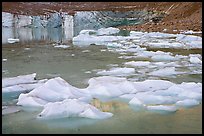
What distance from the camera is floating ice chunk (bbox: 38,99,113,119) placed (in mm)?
3777

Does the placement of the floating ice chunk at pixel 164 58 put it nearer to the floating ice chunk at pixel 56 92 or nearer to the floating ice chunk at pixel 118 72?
the floating ice chunk at pixel 118 72

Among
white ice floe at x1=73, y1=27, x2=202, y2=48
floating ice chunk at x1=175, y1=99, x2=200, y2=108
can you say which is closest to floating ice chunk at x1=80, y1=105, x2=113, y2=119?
floating ice chunk at x1=175, y1=99, x2=200, y2=108

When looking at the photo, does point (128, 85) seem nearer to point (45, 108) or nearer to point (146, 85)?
point (146, 85)

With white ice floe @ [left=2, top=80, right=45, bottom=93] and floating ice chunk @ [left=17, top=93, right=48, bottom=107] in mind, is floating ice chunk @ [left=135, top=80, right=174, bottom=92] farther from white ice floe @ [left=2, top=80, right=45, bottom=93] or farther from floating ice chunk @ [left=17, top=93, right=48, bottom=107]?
white ice floe @ [left=2, top=80, right=45, bottom=93]

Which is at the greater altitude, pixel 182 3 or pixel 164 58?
pixel 182 3

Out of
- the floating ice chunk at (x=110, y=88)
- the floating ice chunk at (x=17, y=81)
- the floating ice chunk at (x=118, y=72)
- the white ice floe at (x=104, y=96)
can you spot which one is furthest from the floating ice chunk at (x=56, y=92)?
the floating ice chunk at (x=118, y=72)

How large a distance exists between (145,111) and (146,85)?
38.4 inches

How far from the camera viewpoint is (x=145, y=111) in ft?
13.4

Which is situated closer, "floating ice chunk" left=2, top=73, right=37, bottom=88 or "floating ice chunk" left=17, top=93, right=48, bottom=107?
"floating ice chunk" left=17, top=93, right=48, bottom=107

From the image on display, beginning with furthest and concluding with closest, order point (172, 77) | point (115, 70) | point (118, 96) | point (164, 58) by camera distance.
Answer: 1. point (164, 58)
2. point (115, 70)
3. point (172, 77)
4. point (118, 96)

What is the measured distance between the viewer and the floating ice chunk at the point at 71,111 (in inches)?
149

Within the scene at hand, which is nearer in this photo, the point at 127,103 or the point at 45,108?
the point at 45,108

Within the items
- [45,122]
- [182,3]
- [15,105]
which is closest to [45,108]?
[45,122]

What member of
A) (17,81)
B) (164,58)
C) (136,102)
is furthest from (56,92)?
(164,58)
